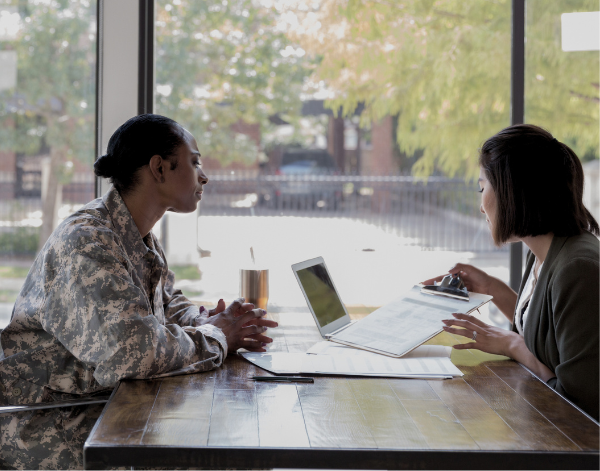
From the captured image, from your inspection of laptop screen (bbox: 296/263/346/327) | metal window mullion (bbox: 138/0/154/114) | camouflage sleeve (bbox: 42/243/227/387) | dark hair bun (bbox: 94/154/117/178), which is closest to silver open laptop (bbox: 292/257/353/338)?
laptop screen (bbox: 296/263/346/327)

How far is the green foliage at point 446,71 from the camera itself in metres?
2.55

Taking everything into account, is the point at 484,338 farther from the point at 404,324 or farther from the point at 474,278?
the point at 474,278

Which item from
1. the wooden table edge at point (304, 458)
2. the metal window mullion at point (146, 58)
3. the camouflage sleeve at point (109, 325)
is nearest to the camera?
the wooden table edge at point (304, 458)

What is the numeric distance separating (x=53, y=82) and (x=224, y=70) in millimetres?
684

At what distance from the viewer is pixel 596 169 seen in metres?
2.67

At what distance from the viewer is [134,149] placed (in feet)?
5.22

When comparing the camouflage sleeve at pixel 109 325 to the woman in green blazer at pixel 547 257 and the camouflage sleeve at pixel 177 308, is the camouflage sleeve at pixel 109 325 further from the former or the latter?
the woman in green blazer at pixel 547 257

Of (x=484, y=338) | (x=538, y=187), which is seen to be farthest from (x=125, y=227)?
(x=538, y=187)

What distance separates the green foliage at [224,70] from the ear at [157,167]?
960 mm

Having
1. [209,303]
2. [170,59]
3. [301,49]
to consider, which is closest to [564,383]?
[209,303]

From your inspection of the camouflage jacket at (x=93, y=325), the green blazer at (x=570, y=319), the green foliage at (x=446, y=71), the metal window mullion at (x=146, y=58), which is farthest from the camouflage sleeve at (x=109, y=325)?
the green foliage at (x=446, y=71)

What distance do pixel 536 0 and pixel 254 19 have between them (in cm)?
114

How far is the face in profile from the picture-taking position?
1638mm

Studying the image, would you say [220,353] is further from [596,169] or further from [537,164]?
[596,169]
